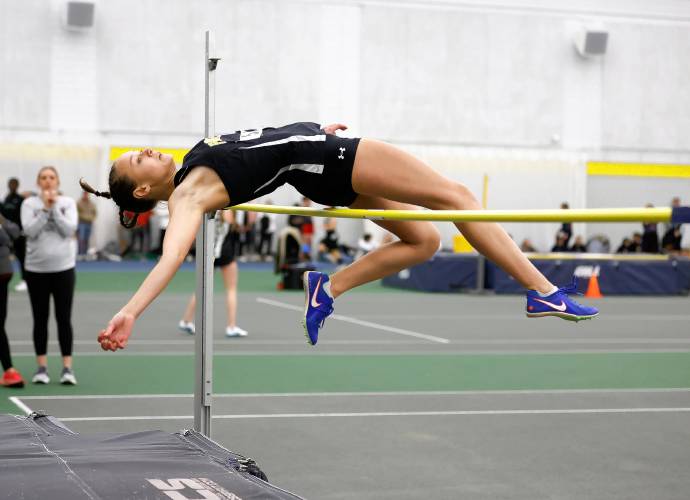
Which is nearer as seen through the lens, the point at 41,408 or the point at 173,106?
the point at 41,408

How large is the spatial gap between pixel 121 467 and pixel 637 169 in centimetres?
2767

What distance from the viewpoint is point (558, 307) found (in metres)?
4.05

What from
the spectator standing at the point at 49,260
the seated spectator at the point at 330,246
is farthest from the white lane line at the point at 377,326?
the seated spectator at the point at 330,246

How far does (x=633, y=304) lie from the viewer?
1680 centimetres

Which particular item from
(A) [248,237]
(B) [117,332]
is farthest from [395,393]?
(A) [248,237]

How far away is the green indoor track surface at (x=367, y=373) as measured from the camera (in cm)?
821

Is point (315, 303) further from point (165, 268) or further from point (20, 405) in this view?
point (20, 405)

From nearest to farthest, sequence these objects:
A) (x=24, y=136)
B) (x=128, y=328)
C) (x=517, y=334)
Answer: (x=128, y=328)
(x=517, y=334)
(x=24, y=136)

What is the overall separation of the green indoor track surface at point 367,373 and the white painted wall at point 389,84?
17.6 meters

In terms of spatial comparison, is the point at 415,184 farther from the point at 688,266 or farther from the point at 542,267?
the point at 688,266

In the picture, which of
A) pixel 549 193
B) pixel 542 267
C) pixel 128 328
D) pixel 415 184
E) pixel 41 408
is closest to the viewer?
pixel 128 328

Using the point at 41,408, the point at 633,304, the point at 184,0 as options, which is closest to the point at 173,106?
the point at 184,0

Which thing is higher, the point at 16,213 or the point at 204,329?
the point at 16,213

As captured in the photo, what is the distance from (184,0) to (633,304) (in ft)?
50.1
